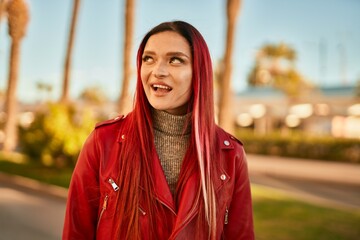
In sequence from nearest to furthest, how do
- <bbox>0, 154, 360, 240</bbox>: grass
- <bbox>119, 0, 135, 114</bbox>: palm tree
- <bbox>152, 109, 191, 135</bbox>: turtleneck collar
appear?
<bbox>152, 109, 191, 135</bbox>: turtleneck collar < <bbox>0, 154, 360, 240</bbox>: grass < <bbox>119, 0, 135, 114</bbox>: palm tree

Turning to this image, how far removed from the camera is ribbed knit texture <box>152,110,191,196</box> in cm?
183

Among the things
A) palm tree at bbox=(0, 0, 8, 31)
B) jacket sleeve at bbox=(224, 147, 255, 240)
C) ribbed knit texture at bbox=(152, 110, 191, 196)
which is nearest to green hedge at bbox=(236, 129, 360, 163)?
palm tree at bbox=(0, 0, 8, 31)

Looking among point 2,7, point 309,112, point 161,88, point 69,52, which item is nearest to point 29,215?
point 2,7

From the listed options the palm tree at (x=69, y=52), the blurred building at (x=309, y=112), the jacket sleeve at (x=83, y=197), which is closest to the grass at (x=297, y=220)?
the palm tree at (x=69, y=52)

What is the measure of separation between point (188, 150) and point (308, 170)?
52.1ft

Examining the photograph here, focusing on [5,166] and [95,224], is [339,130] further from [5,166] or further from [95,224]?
[95,224]

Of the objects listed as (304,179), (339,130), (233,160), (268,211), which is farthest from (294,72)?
(233,160)

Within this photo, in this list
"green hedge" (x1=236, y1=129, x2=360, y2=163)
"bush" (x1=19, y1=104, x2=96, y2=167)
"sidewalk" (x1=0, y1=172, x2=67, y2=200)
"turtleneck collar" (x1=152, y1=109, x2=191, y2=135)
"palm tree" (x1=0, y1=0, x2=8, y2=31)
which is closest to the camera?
"turtleneck collar" (x1=152, y1=109, x2=191, y2=135)

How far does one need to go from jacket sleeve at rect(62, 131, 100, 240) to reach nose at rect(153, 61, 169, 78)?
364mm

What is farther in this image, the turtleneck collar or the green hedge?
the green hedge

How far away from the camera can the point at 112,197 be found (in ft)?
5.70

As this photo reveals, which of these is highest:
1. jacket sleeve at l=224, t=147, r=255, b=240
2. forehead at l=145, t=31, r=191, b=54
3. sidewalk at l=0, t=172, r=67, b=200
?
forehead at l=145, t=31, r=191, b=54

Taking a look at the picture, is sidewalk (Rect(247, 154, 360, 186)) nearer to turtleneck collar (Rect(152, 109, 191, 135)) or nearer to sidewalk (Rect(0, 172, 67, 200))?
sidewalk (Rect(0, 172, 67, 200))

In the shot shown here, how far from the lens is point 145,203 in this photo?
1.73m
